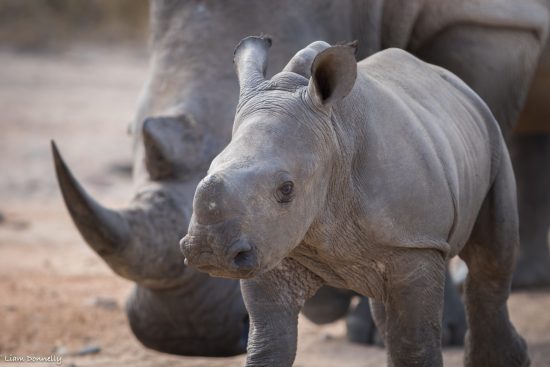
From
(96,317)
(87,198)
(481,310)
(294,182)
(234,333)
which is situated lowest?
(96,317)

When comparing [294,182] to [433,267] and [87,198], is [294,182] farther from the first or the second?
[87,198]

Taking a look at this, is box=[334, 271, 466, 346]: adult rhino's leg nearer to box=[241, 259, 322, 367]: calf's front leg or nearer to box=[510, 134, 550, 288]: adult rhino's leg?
box=[510, 134, 550, 288]: adult rhino's leg

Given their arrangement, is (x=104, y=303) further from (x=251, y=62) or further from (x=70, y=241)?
(x=251, y=62)

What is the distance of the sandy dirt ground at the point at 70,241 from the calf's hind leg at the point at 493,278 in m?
1.14

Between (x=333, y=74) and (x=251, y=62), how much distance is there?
0.38 m

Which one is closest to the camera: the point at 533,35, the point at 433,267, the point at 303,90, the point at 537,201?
the point at 303,90

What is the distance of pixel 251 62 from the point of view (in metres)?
4.11

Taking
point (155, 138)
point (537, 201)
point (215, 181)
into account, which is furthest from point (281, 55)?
point (537, 201)

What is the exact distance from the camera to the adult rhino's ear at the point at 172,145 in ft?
17.5

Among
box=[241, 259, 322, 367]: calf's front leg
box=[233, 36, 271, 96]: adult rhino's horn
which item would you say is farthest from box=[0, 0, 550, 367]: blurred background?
box=[233, 36, 271, 96]: adult rhino's horn

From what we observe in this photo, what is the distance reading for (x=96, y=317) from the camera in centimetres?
731

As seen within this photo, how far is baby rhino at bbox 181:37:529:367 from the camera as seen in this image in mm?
3615

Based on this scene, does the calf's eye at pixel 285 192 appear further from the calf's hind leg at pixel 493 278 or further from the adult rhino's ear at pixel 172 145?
the adult rhino's ear at pixel 172 145

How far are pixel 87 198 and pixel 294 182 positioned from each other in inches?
58.0
